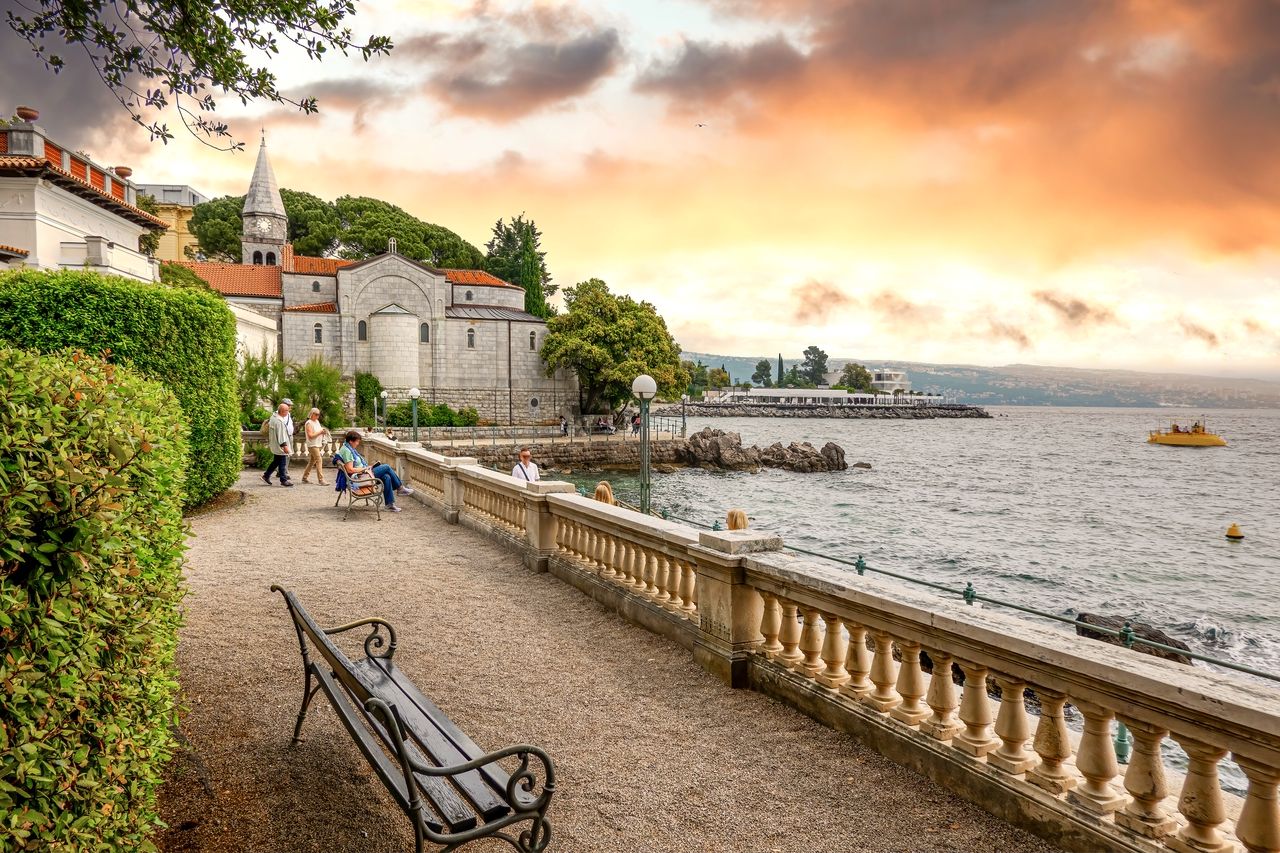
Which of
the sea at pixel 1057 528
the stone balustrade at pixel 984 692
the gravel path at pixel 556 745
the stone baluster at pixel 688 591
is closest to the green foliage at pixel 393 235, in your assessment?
the sea at pixel 1057 528

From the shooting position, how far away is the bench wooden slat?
3.11 meters

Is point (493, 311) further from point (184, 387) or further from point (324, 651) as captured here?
point (324, 651)

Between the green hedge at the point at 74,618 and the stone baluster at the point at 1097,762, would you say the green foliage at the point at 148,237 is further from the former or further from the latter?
the stone baluster at the point at 1097,762

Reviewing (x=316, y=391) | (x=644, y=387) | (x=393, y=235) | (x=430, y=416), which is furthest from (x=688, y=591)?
(x=393, y=235)

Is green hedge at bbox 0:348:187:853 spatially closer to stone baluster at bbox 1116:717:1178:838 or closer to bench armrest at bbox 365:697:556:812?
bench armrest at bbox 365:697:556:812

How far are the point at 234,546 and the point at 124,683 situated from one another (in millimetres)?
9031

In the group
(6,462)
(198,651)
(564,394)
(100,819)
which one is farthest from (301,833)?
(564,394)

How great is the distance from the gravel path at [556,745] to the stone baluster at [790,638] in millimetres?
329

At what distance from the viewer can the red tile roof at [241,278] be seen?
57.4 meters

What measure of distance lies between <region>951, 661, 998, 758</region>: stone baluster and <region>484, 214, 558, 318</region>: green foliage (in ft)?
225

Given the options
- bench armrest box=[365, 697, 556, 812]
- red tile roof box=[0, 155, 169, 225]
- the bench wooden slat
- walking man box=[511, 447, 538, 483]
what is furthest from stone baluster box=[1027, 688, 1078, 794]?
red tile roof box=[0, 155, 169, 225]

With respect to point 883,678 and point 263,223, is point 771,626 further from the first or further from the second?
point 263,223

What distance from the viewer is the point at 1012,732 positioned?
3.78 meters

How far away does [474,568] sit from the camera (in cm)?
962
